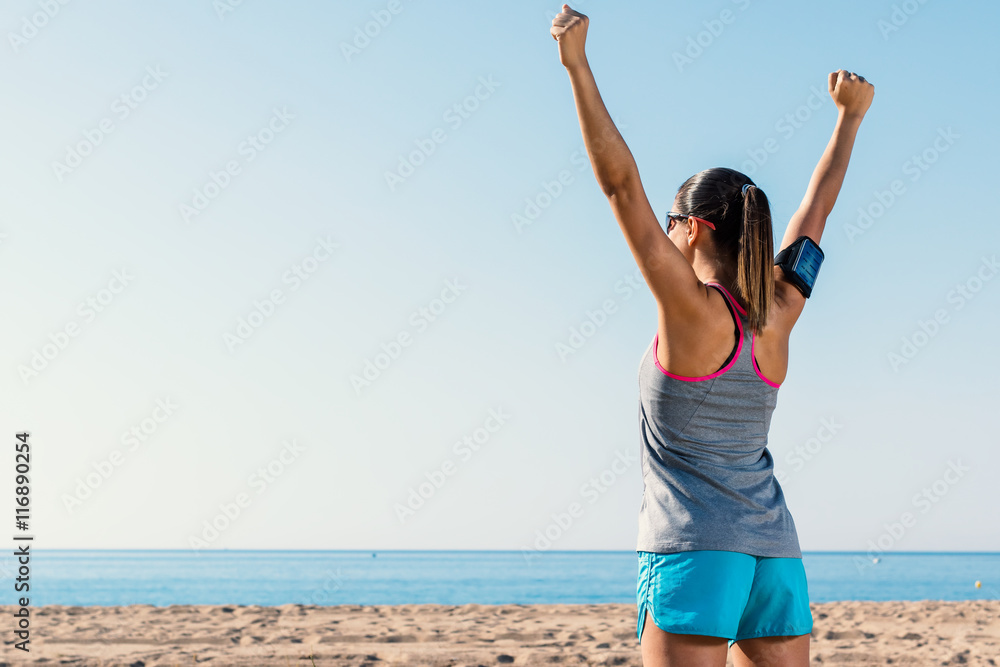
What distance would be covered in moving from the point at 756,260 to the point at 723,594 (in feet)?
2.22

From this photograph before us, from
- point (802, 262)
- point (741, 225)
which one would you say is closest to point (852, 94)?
Answer: point (802, 262)

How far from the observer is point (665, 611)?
1547 millimetres

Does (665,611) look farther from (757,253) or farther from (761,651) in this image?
(757,253)

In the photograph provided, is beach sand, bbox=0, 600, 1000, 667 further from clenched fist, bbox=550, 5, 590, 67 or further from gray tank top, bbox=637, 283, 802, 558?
clenched fist, bbox=550, 5, 590, 67

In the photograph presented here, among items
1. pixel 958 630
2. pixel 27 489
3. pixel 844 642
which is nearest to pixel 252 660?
pixel 27 489

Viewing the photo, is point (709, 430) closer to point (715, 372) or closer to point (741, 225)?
point (715, 372)

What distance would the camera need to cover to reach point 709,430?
5.32ft

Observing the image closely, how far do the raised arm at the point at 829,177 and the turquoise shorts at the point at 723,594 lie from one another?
56 centimetres

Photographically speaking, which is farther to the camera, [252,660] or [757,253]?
[252,660]

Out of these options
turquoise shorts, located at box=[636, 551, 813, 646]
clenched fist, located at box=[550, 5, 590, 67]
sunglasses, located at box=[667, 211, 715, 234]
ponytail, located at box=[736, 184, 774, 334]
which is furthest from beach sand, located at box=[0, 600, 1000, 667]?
clenched fist, located at box=[550, 5, 590, 67]

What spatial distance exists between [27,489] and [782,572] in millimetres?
5365

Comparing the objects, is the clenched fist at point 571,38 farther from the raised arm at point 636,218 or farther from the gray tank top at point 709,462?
the gray tank top at point 709,462

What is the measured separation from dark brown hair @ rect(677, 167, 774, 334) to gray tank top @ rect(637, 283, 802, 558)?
5 cm

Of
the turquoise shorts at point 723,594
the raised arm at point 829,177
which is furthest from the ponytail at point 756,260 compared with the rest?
the turquoise shorts at point 723,594
